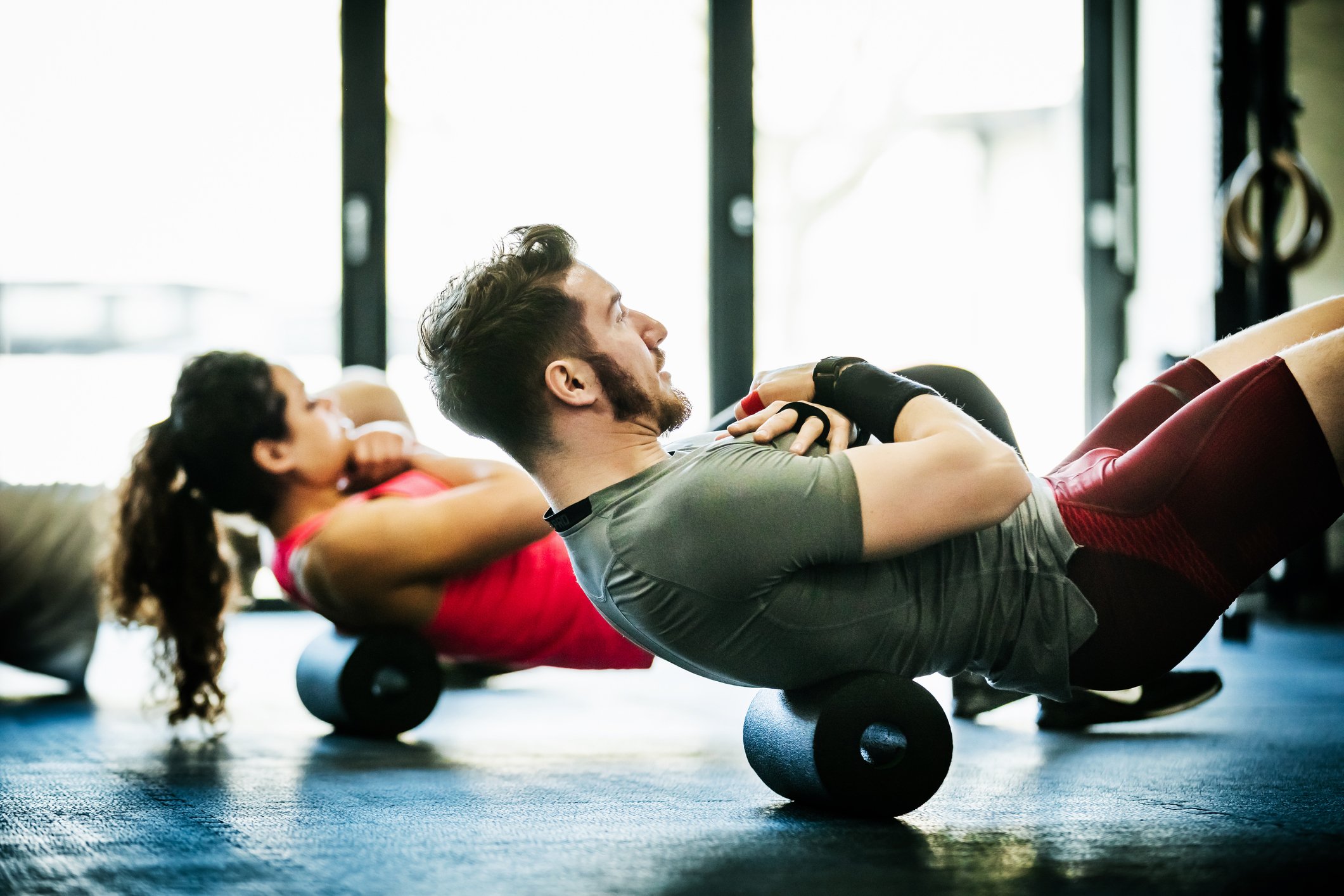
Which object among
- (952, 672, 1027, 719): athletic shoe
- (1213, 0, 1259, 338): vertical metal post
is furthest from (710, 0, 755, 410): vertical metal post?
(952, 672, 1027, 719): athletic shoe

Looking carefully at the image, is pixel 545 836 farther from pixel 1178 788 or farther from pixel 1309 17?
pixel 1309 17

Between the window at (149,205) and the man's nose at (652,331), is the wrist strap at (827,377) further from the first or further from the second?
the window at (149,205)

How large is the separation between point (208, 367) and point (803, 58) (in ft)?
9.86

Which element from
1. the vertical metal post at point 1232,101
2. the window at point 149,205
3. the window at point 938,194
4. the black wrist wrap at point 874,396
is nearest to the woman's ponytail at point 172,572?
the black wrist wrap at point 874,396

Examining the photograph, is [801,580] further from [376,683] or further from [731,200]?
[731,200]

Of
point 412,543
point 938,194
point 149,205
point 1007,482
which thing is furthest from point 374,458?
point 938,194

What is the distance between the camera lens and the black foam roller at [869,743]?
120cm

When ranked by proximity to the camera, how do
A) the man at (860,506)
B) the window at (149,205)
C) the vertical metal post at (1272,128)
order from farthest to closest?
the window at (149,205) → the vertical metal post at (1272,128) → the man at (860,506)

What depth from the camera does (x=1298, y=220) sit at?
10.9ft

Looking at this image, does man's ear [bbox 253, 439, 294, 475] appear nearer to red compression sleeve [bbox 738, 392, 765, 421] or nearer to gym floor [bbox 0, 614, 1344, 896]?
gym floor [bbox 0, 614, 1344, 896]

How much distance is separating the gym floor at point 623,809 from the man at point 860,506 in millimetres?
179

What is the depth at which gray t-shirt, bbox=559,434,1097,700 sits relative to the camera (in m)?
1.12

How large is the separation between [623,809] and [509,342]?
551 millimetres

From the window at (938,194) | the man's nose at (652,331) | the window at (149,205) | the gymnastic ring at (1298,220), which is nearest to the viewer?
the man's nose at (652,331)
